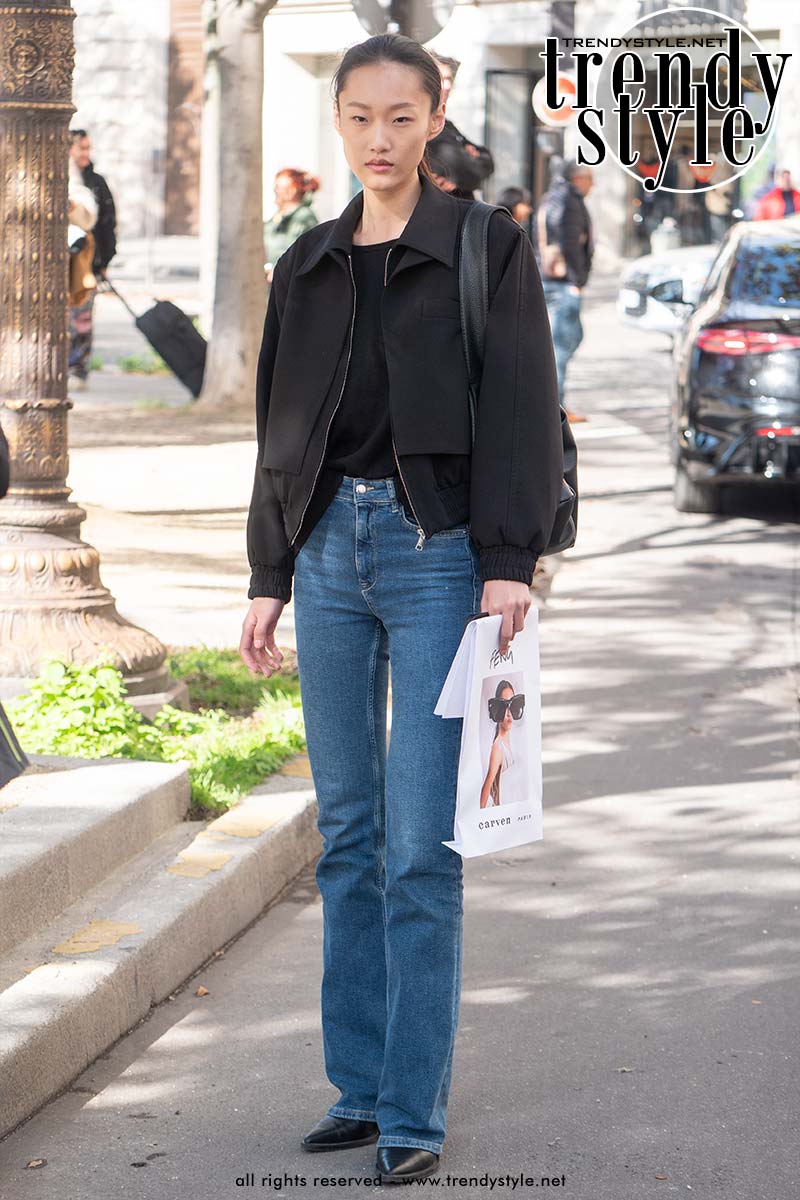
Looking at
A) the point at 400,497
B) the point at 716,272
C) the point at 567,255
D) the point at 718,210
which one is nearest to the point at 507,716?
the point at 400,497

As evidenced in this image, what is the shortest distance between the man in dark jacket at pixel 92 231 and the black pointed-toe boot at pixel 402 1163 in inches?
494

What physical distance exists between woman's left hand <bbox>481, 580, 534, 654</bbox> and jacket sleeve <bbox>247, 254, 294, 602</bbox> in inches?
16.8

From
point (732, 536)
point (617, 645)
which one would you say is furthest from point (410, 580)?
point (732, 536)

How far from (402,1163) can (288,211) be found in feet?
38.2

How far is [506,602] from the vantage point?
10.4ft

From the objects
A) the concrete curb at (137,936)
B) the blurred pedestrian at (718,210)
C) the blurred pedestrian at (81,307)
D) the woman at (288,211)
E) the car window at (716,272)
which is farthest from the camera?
the blurred pedestrian at (718,210)

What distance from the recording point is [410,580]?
10.5 feet

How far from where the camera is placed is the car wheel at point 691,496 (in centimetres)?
1155

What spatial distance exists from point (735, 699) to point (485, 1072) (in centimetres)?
353

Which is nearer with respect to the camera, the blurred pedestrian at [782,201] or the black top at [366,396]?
the black top at [366,396]

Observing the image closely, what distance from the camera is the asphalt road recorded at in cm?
348

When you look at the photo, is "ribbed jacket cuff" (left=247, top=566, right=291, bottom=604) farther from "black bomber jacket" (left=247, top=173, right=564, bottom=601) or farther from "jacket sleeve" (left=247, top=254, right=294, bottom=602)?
"black bomber jacket" (left=247, top=173, right=564, bottom=601)

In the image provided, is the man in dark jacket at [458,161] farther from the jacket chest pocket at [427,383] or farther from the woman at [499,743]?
the woman at [499,743]

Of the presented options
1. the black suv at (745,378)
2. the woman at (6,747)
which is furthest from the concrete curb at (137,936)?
the black suv at (745,378)
